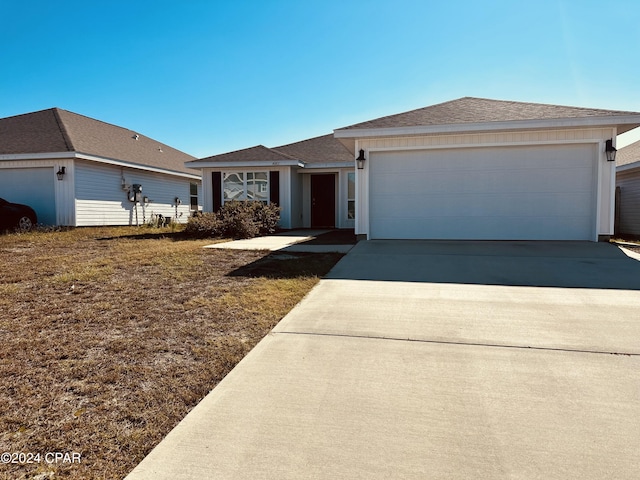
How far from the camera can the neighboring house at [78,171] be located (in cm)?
1340

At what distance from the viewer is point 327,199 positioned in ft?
51.8

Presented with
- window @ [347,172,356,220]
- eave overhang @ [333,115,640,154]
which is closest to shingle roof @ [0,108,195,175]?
window @ [347,172,356,220]

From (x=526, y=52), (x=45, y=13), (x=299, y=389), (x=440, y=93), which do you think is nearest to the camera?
(x=299, y=389)

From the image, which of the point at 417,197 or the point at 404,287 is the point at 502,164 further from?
the point at 404,287

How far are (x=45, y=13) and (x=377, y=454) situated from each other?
44.7ft

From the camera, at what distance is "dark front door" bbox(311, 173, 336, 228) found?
1566cm

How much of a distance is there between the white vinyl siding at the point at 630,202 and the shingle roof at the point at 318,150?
32.9ft

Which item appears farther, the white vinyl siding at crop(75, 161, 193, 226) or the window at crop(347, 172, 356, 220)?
the window at crop(347, 172, 356, 220)

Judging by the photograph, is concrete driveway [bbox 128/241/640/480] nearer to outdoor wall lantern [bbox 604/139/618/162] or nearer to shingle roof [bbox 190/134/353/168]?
outdoor wall lantern [bbox 604/139/618/162]

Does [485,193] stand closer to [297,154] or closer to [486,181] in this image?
[486,181]

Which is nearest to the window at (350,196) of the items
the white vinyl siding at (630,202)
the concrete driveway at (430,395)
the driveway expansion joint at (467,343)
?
the white vinyl siding at (630,202)

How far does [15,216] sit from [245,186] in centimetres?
780

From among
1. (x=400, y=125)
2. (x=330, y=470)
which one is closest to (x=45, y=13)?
(x=400, y=125)

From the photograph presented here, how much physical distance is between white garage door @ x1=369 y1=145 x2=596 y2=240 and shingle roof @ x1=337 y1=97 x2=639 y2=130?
2.36 ft
